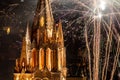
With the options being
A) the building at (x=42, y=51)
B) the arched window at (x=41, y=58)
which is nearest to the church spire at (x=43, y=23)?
the building at (x=42, y=51)

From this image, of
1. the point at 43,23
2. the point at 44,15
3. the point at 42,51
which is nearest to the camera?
the point at 42,51

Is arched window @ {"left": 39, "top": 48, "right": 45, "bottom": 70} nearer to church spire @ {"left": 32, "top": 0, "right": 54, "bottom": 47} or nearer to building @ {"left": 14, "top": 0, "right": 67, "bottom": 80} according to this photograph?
building @ {"left": 14, "top": 0, "right": 67, "bottom": 80}

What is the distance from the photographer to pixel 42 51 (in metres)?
26.3

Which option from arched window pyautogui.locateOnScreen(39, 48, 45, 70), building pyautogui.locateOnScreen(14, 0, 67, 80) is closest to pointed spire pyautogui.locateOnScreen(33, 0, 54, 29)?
building pyautogui.locateOnScreen(14, 0, 67, 80)

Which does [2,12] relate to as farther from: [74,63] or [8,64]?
[74,63]

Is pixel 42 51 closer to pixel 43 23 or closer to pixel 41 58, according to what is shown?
pixel 41 58

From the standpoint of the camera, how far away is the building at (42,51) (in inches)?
1025

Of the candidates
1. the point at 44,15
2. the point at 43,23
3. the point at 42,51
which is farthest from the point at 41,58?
the point at 44,15

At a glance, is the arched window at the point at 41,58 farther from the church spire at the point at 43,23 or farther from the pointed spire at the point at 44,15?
the pointed spire at the point at 44,15

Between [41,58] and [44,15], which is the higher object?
[44,15]

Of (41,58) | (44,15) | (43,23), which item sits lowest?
(41,58)

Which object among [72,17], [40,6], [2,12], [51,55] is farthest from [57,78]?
[2,12]

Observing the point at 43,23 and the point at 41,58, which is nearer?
the point at 41,58

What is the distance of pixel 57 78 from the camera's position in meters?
26.0
